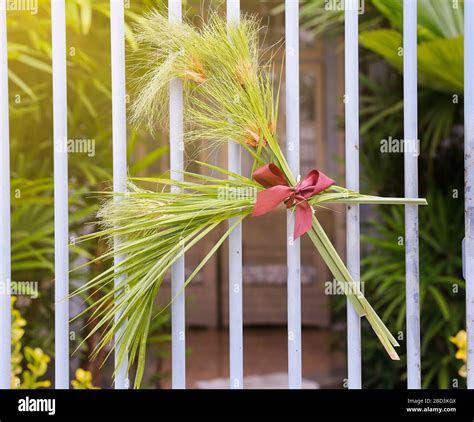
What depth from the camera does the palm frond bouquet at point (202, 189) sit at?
1287 mm

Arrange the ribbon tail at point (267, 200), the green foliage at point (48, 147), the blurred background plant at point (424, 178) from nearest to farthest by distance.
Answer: the ribbon tail at point (267, 200) → the blurred background plant at point (424, 178) → the green foliage at point (48, 147)

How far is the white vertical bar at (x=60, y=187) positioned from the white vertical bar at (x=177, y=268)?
24cm

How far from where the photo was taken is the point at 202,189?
4.28 feet

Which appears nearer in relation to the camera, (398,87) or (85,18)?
(85,18)

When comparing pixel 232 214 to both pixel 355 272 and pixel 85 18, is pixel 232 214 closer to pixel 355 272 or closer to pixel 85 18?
pixel 355 272

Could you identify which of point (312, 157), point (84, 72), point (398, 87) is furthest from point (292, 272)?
point (312, 157)

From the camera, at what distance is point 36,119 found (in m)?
2.53

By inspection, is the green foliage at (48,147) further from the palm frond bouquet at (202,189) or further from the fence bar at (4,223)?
the palm frond bouquet at (202,189)

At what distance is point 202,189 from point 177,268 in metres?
0.20

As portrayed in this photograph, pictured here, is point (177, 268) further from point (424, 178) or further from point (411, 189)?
point (424, 178)

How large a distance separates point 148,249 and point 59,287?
244mm

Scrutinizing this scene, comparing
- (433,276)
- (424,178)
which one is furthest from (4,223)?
(424,178)

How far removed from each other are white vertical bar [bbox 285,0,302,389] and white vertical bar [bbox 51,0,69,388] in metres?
0.49

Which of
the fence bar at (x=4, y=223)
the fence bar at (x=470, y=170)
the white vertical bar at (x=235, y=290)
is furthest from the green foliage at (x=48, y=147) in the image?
the fence bar at (x=470, y=170)
